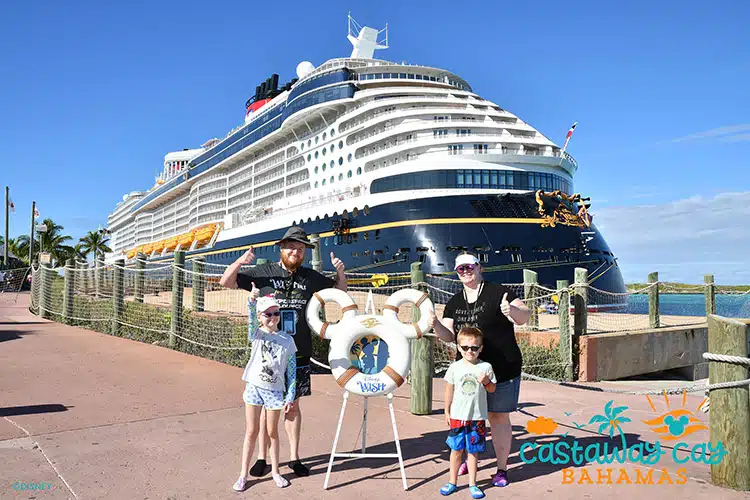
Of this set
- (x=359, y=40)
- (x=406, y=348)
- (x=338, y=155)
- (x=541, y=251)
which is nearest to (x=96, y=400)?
(x=406, y=348)

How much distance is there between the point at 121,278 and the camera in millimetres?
11383

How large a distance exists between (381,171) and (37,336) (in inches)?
657

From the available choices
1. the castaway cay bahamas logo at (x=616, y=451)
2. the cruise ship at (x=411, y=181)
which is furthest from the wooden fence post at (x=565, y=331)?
the cruise ship at (x=411, y=181)

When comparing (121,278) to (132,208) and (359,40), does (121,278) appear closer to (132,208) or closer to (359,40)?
(359,40)

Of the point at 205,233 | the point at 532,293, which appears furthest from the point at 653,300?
the point at 205,233

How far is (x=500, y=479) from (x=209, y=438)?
236cm

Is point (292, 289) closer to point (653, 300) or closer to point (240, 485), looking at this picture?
point (240, 485)

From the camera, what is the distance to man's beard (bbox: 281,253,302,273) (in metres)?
4.15

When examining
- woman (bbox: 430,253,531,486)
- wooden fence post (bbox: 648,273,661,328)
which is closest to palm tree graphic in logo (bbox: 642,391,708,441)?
woman (bbox: 430,253,531,486)

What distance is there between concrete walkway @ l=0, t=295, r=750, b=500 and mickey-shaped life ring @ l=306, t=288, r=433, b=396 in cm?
66

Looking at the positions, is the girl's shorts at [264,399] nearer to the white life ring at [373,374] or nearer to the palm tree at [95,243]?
the white life ring at [373,374]

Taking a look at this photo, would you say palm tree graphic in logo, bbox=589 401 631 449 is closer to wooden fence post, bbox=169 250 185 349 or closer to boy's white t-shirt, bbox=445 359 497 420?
boy's white t-shirt, bbox=445 359 497 420

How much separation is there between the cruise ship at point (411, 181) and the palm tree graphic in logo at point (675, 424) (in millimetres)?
14916

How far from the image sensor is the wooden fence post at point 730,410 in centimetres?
366
